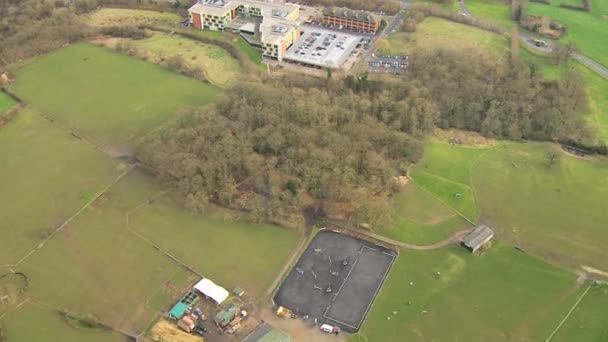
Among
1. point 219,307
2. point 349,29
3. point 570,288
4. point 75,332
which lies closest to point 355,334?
point 219,307

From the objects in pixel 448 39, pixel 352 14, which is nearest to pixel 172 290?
pixel 352 14

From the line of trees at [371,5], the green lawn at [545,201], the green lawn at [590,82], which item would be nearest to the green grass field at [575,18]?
the green lawn at [590,82]

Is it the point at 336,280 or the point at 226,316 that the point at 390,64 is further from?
the point at 226,316

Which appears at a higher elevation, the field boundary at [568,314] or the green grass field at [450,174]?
the green grass field at [450,174]

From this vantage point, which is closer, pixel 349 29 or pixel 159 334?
pixel 159 334

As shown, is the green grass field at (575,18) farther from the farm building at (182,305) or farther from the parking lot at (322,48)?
the farm building at (182,305)

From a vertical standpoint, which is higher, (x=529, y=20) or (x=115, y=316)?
(x=529, y=20)

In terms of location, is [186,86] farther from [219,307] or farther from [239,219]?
[219,307]

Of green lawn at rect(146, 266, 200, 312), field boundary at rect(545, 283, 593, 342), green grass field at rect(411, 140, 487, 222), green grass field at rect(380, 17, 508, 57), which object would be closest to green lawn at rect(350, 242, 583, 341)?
field boundary at rect(545, 283, 593, 342)
